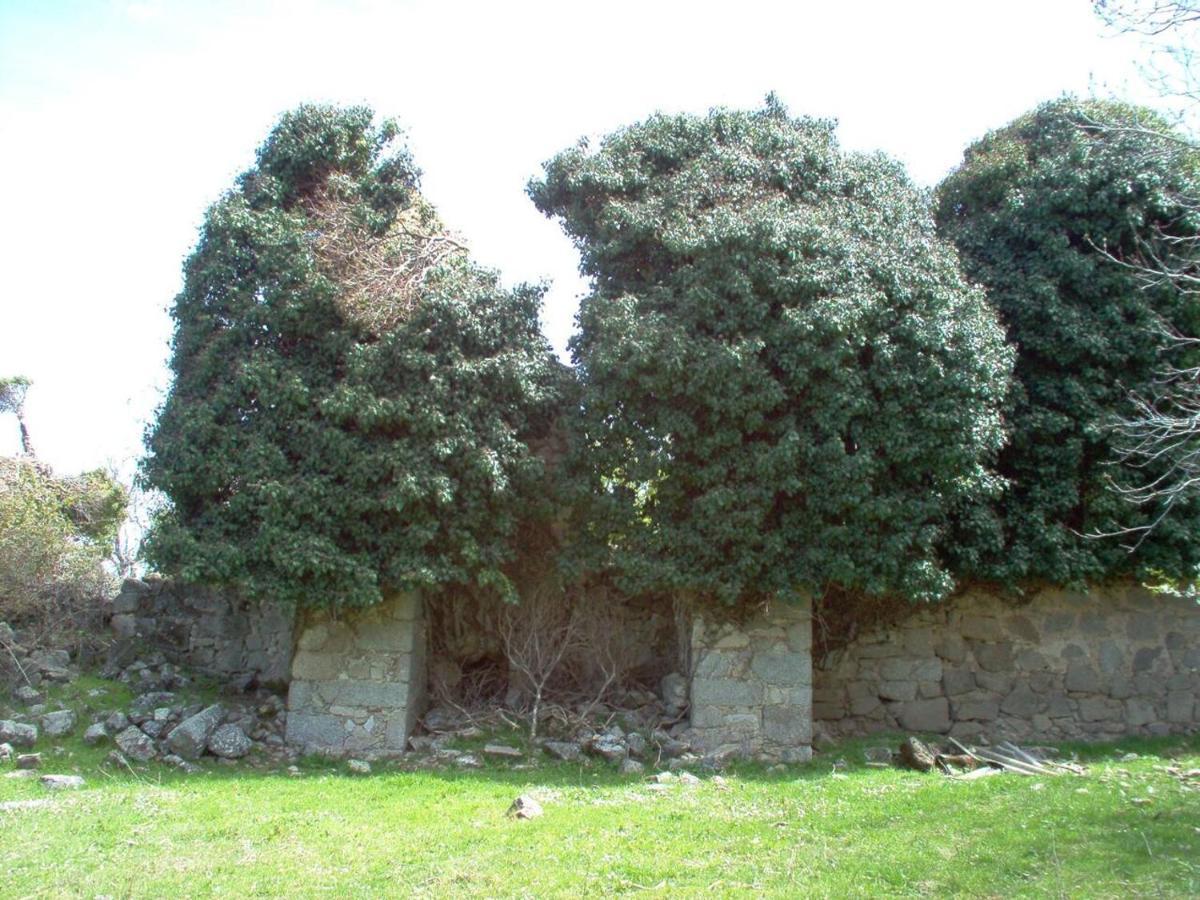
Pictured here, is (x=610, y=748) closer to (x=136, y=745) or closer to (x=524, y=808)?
(x=524, y=808)

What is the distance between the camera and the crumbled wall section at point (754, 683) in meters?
9.97

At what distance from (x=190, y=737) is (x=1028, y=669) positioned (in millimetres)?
A: 8758

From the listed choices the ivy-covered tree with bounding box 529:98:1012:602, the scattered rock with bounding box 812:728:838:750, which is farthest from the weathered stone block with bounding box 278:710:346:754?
the scattered rock with bounding box 812:728:838:750

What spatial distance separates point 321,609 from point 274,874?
12.2 feet

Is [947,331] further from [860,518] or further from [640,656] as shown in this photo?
[640,656]

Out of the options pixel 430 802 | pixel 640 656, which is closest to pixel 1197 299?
pixel 640 656

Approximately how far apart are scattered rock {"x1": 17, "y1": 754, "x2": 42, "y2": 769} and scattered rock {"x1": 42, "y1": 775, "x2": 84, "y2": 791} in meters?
0.52

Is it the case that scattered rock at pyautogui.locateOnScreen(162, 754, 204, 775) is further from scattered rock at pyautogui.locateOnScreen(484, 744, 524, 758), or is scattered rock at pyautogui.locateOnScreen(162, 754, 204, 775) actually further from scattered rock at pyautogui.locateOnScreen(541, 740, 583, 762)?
scattered rock at pyautogui.locateOnScreen(541, 740, 583, 762)

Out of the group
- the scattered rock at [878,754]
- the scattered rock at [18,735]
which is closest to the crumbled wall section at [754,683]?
the scattered rock at [878,754]

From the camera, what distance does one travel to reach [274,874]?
646 centimetres

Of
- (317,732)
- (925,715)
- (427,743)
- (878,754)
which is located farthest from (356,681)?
(925,715)

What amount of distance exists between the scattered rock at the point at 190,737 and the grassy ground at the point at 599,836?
19.2 inches

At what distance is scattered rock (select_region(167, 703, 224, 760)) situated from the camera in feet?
31.3

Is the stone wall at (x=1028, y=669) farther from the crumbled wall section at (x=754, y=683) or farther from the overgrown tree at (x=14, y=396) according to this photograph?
the overgrown tree at (x=14, y=396)
